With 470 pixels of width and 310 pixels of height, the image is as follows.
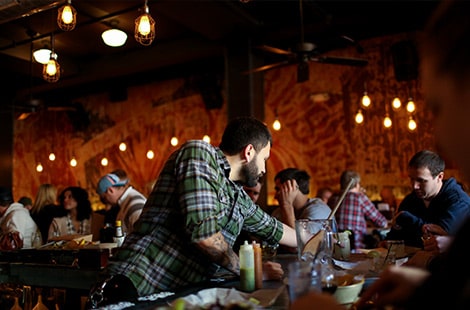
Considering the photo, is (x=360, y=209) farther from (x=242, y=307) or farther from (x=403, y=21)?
(x=242, y=307)

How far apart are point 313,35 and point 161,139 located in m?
4.62

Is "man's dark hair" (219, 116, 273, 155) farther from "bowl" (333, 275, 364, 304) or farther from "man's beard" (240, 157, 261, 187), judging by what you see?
"bowl" (333, 275, 364, 304)

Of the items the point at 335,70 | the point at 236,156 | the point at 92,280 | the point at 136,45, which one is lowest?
the point at 92,280

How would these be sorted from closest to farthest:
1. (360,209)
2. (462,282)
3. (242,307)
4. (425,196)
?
(462,282) < (242,307) < (425,196) < (360,209)

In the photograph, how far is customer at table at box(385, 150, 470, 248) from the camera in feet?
10.0

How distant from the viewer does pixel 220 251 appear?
202 cm

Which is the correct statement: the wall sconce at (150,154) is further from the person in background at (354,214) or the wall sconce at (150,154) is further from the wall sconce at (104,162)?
the person in background at (354,214)

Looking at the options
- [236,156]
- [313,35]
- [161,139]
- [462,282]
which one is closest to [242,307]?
[462,282]

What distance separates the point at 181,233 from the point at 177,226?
3 centimetres

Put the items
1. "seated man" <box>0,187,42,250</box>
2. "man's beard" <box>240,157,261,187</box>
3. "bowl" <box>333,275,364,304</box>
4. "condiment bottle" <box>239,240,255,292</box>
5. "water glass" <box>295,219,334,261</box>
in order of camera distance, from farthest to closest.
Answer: "seated man" <box>0,187,42,250</box> → "man's beard" <box>240,157,261,187</box> → "water glass" <box>295,219,334,261</box> → "condiment bottle" <box>239,240,255,292</box> → "bowl" <box>333,275,364,304</box>

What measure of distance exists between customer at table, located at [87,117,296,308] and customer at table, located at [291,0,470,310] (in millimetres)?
989

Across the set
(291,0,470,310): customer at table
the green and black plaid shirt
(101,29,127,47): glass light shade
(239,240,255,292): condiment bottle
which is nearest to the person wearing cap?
(101,29,127,47): glass light shade

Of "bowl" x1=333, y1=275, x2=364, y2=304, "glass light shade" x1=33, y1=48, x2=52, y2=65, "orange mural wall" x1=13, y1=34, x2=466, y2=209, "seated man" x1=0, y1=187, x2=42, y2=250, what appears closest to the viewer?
"bowl" x1=333, y1=275, x2=364, y2=304

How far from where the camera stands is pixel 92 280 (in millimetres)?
3311
